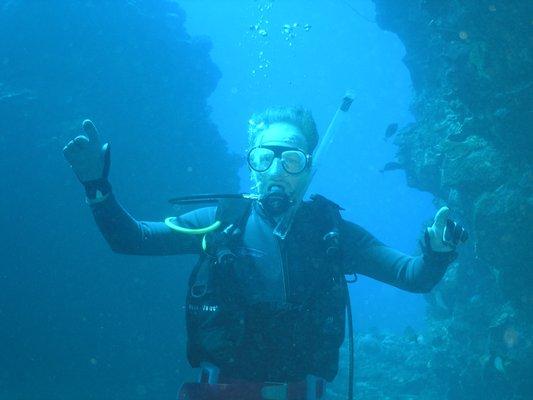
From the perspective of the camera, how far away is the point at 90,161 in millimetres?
2967

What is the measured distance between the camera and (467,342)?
13773 mm

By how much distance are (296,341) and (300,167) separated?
1.64 m

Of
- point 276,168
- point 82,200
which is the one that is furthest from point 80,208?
point 276,168

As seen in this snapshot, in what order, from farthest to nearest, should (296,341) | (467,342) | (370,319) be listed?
(370,319), (467,342), (296,341)

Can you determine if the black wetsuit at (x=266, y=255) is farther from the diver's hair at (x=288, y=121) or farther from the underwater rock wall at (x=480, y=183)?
the underwater rock wall at (x=480, y=183)

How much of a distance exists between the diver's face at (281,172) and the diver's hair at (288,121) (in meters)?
0.17

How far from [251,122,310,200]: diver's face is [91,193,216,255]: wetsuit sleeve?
0.55m

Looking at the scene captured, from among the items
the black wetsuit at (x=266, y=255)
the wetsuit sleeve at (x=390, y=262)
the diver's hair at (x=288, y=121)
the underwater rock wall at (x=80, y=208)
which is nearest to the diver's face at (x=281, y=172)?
the diver's hair at (x=288, y=121)

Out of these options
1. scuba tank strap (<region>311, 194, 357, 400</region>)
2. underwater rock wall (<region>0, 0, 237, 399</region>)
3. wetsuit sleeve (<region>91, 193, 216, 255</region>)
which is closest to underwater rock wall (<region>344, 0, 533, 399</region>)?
scuba tank strap (<region>311, 194, 357, 400</region>)

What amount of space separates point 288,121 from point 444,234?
2.04 meters

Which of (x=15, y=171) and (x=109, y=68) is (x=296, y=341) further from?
(x=109, y=68)

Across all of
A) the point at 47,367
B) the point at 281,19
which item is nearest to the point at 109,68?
the point at 47,367

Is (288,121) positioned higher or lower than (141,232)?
higher

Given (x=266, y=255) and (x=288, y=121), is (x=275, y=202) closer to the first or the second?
(x=266, y=255)
